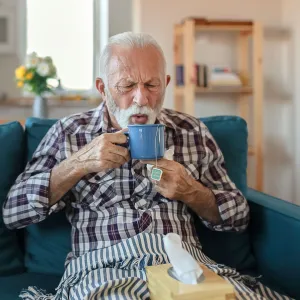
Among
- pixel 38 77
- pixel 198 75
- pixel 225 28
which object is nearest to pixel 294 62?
pixel 225 28

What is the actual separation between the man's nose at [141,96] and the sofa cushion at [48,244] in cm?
41

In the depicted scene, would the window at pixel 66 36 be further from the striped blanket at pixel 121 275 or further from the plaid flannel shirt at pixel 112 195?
the striped blanket at pixel 121 275

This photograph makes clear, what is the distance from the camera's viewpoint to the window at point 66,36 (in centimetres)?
339

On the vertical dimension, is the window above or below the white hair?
above

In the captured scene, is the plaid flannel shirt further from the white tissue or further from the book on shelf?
the book on shelf

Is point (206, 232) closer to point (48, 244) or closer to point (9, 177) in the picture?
point (48, 244)

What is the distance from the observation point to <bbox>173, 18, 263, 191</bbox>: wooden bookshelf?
3094mm

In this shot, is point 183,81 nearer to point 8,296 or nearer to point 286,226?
point 286,226

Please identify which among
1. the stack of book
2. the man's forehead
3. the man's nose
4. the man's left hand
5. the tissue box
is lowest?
the tissue box

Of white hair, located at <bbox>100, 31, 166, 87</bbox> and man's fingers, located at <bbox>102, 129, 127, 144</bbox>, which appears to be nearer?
man's fingers, located at <bbox>102, 129, 127, 144</bbox>

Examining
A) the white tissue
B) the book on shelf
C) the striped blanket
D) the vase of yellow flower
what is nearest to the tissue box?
the white tissue

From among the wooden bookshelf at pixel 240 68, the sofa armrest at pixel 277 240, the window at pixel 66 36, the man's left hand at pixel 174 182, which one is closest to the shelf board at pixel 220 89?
the wooden bookshelf at pixel 240 68

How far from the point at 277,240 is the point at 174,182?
1.24 feet

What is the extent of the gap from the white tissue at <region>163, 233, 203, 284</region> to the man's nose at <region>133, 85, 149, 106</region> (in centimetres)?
53
